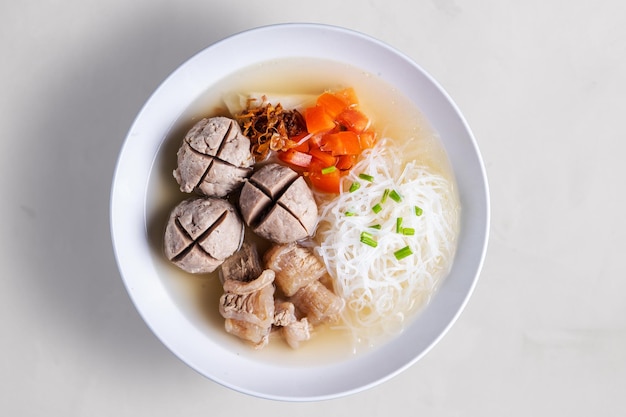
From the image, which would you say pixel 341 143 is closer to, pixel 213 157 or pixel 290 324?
pixel 213 157

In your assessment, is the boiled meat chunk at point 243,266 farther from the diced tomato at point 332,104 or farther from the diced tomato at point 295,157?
the diced tomato at point 332,104

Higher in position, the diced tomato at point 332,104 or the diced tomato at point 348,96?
the diced tomato at point 348,96

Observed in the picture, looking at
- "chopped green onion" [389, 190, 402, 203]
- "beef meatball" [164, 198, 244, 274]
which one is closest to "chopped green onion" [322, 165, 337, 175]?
"chopped green onion" [389, 190, 402, 203]

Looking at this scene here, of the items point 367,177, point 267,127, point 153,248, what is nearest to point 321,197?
point 367,177

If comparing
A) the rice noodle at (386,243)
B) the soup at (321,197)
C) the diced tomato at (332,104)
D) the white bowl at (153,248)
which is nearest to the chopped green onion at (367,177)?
the rice noodle at (386,243)

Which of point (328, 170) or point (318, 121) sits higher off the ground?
point (318, 121)

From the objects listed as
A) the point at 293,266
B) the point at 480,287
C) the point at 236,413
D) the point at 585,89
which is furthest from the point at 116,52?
the point at 585,89

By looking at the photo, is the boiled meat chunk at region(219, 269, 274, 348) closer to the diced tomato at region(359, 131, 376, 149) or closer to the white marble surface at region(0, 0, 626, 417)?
the white marble surface at region(0, 0, 626, 417)
